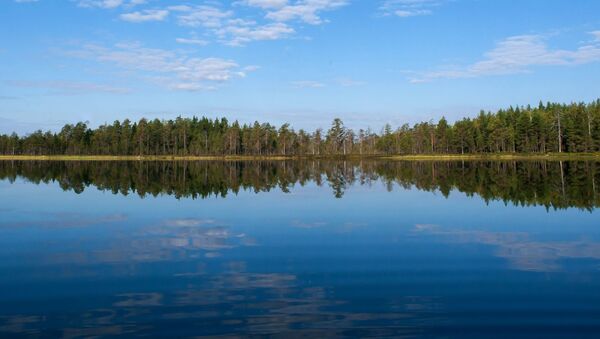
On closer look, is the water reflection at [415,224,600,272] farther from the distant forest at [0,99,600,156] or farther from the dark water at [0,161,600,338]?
the distant forest at [0,99,600,156]

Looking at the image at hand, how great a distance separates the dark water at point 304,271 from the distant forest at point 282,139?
346 ft

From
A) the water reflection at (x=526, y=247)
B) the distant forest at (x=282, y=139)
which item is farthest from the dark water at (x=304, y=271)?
the distant forest at (x=282, y=139)

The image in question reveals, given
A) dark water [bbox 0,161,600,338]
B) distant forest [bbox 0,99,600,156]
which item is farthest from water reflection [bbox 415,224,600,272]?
distant forest [bbox 0,99,600,156]

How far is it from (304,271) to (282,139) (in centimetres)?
14392

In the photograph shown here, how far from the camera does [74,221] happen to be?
20594mm

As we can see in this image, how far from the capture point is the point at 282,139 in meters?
155

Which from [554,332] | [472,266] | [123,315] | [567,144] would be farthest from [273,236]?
[567,144]

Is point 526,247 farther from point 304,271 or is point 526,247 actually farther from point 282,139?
point 282,139

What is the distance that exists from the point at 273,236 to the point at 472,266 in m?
6.79

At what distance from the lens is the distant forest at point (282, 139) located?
121875mm

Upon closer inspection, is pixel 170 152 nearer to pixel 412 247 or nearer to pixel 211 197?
pixel 211 197

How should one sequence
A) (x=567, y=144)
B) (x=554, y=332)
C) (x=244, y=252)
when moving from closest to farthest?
(x=554, y=332) → (x=244, y=252) → (x=567, y=144)

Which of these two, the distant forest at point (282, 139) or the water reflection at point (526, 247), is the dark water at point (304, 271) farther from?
the distant forest at point (282, 139)

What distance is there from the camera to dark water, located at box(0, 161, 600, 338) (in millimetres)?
8203
